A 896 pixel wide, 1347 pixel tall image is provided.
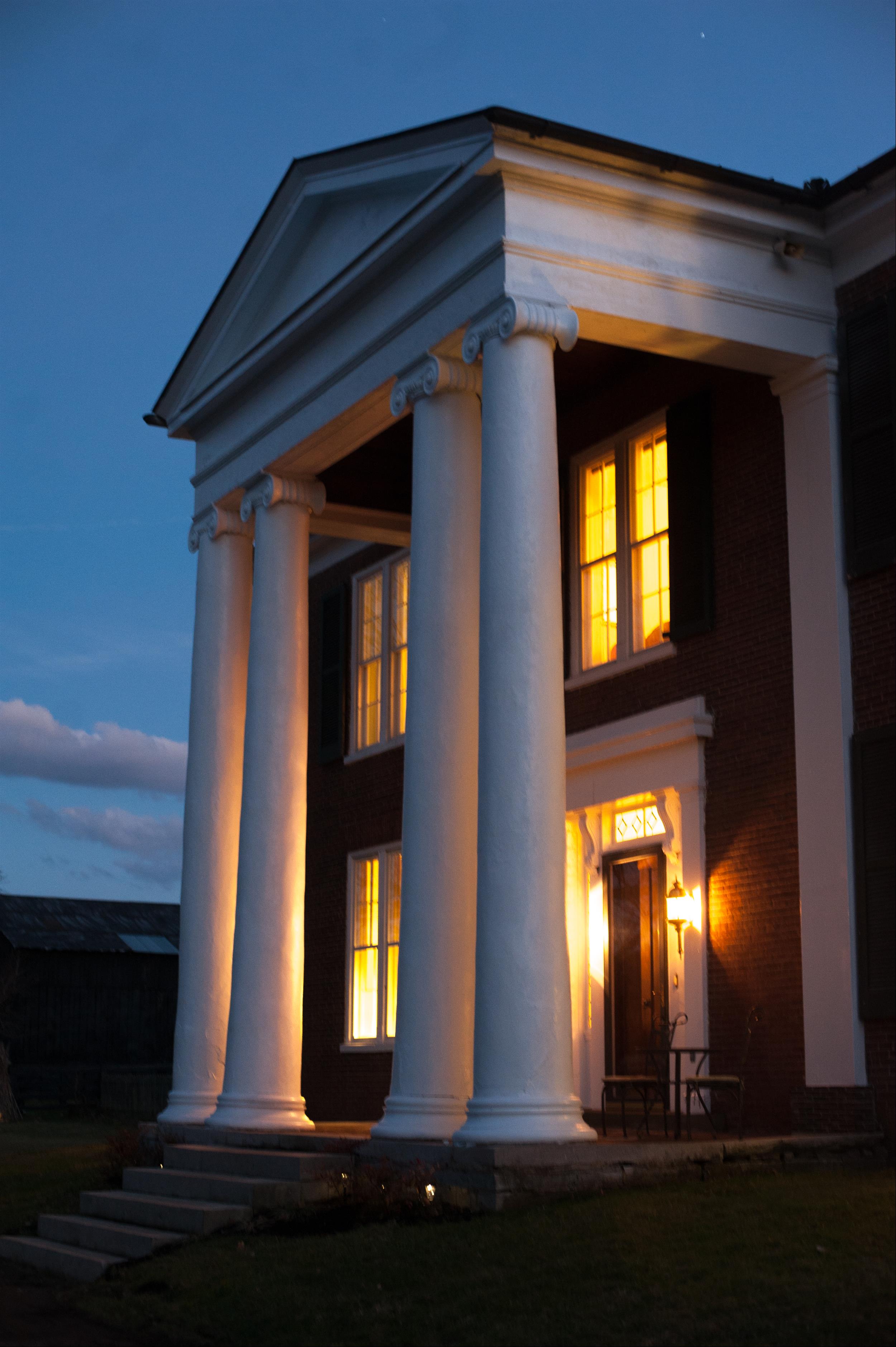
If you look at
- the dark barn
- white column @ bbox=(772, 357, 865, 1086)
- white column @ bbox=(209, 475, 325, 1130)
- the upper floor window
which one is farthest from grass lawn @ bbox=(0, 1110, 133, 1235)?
the dark barn

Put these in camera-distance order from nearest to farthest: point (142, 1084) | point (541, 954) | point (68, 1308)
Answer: point (68, 1308), point (541, 954), point (142, 1084)

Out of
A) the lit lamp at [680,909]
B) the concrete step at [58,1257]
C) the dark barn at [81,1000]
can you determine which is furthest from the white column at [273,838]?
the dark barn at [81,1000]

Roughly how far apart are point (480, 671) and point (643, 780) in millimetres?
3782

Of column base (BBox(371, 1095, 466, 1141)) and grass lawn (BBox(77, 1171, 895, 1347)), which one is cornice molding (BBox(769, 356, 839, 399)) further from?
column base (BBox(371, 1095, 466, 1141))

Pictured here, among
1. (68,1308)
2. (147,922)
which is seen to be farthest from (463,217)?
(147,922)

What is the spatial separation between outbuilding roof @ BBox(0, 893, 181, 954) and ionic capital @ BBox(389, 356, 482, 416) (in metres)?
21.7

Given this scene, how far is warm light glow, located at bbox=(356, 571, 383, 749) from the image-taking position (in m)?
20.2

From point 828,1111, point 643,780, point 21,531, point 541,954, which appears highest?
point 21,531

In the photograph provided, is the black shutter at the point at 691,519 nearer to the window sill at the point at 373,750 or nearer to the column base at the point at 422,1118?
the column base at the point at 422,1118

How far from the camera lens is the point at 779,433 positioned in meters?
13.6

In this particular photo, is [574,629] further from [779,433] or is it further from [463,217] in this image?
[463,217]

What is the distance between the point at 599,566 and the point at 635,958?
392cm

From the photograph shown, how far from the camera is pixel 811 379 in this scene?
13.2m

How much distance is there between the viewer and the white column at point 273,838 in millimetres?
14211
